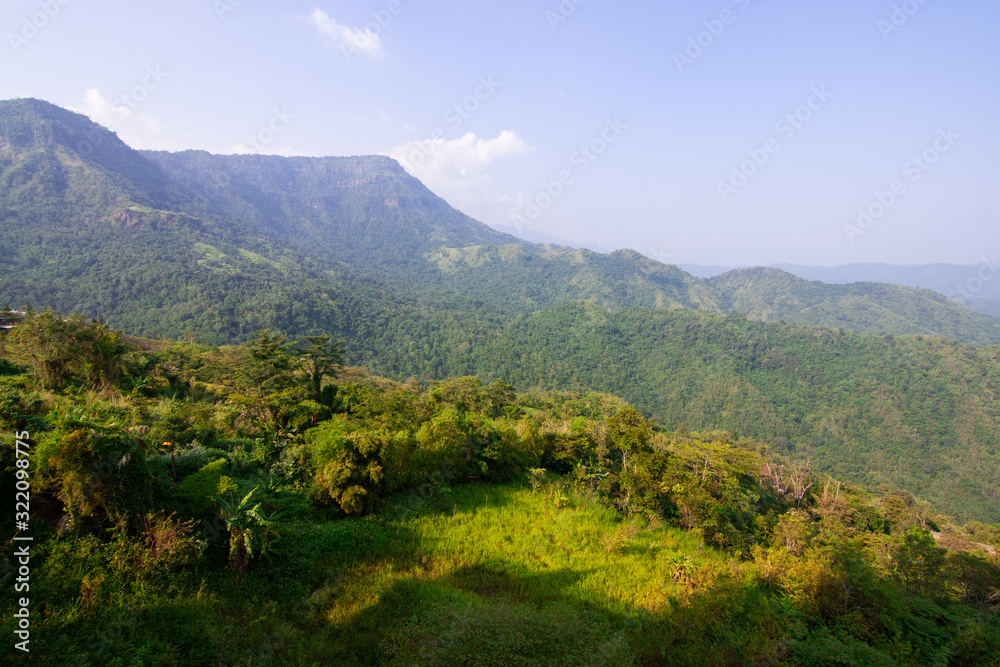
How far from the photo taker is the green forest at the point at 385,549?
16.8ft

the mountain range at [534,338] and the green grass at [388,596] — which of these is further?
the mountain range at [534,338]

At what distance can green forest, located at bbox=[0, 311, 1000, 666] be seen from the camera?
511 cm

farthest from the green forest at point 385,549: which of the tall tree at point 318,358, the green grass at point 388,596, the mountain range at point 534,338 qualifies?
the mountain range at point 534,338

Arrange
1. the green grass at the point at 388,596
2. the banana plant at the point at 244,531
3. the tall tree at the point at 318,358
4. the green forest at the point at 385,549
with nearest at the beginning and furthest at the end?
1. the green grass at the point at 388,596
2. the green forest at the point at 385,549
3. the banana plant at the point at 244,531
4. the tall tree at the point at 318,358

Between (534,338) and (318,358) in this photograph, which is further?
(534,338)

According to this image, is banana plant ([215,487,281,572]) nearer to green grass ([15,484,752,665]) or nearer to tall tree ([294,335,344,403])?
green grass ([15,484,752,665])

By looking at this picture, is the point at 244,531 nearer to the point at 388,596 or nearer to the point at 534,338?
the point at 388,596

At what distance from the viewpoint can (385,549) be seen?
827cm

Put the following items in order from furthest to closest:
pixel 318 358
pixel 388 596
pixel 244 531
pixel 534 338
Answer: pixel 534 338 → pixel 318 358 → pixel 388 596 → pixel 244 531

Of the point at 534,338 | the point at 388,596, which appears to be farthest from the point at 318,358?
the point at 534,338

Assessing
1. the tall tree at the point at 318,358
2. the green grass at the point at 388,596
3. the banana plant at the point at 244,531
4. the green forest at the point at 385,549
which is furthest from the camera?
the tall tree at the point at 318,358

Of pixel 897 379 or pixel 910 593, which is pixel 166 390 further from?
pixel 897 379

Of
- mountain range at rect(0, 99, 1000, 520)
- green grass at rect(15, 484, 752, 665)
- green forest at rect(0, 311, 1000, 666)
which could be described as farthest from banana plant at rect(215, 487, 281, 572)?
mountain range at rect(0, 99, 1000, 520)

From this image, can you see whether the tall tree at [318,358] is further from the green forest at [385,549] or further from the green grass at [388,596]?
the green grass at [388,596]
